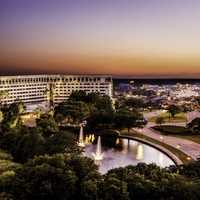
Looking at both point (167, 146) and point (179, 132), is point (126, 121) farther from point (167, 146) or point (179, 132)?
point (167, 146)

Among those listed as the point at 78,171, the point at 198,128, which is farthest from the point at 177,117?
the point at 78,171

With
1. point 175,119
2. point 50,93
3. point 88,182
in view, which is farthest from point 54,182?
point 50,93

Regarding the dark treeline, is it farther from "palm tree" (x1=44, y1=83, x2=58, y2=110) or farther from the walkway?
"palm tree" (x1=44, y1=83, x2=58, y2=110)

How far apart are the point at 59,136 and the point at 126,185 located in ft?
41.7

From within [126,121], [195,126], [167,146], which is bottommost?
[167,146]

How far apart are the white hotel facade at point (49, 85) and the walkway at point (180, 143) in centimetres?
3594

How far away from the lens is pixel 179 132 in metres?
42.6

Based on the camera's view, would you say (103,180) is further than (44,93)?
No

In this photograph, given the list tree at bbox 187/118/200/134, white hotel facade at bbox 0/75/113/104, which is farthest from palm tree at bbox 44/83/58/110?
tree at bbox 187/118/200/134

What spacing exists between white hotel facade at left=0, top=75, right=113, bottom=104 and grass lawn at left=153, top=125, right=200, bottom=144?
111ft

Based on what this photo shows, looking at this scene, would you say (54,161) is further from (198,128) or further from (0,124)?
(198,128)

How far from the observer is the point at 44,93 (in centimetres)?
8069

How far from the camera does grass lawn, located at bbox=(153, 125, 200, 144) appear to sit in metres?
39.7

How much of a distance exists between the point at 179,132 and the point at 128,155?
11107 mm
